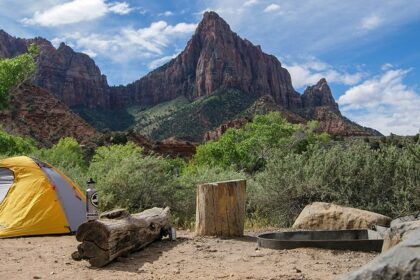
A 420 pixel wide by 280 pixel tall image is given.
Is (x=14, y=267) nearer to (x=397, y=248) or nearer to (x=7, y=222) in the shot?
(x=7, y=222)

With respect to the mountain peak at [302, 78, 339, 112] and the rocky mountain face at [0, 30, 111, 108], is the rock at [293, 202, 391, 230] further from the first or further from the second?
the rocky mountain face at [0, 30, 111, 108]

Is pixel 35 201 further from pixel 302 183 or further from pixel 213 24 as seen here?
pixel 213 24

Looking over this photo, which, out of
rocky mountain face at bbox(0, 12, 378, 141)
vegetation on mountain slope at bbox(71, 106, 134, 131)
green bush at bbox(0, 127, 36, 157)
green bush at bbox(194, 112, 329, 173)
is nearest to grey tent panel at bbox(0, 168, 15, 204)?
green bush at bbox(0, 127, 36, 157)

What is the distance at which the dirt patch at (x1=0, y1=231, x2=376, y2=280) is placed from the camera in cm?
599

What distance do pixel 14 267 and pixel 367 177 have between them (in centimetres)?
839

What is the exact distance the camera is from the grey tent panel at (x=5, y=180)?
35.4ft

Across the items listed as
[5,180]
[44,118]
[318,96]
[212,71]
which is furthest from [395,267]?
[318,96]

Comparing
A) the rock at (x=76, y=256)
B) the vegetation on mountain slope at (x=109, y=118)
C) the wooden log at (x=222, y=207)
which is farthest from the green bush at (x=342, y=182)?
the vegetation on mountain slope at (x=109, y=118)

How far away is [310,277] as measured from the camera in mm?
5609

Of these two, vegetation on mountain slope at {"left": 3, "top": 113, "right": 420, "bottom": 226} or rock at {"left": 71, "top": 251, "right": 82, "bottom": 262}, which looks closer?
rock at {"left": 71, "top": 251, "right": 82, "bottom": 262}

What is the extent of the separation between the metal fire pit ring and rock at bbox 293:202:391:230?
1141 mm

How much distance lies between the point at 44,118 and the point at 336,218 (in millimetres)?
58776

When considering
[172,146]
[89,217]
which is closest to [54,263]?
[89,217]

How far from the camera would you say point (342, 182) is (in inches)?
491
